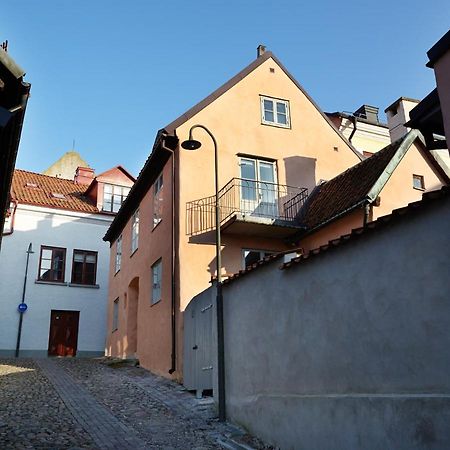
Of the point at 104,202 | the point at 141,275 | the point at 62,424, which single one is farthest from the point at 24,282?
the point at 62,424

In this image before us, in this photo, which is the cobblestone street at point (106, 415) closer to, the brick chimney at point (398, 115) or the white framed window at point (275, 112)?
the white framed window at point (275, 112)

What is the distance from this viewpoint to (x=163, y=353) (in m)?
15.2

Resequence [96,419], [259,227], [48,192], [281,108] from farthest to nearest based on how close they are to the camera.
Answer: [48,192], [281,108], [259,227], [96,419]

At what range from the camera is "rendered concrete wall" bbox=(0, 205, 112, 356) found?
81.8ft

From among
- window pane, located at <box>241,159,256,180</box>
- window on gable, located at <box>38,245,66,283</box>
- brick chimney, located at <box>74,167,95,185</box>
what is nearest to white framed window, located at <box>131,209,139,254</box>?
window pane, located at <box>241,159,256,180</box>

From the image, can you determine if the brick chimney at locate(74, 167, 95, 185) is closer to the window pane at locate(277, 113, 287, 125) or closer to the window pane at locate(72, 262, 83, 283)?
the window pane at locate(72, 262, 83, 283)

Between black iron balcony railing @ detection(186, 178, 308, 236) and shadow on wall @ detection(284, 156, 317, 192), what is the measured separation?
1.07 ft

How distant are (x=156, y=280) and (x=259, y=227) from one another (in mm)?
4010

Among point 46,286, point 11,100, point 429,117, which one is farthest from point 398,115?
point 11,100

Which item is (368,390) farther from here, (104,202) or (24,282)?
(104,202)

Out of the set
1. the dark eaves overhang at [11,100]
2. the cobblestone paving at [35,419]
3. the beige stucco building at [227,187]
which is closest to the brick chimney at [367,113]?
the beige stucco building at [227,187]

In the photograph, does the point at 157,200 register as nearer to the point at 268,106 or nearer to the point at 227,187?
the point at 227,187

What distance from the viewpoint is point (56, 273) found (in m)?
26.5

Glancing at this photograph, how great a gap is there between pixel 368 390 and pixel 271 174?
11226mm
